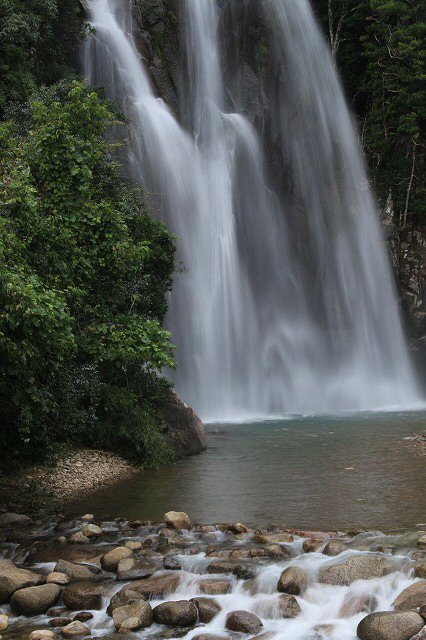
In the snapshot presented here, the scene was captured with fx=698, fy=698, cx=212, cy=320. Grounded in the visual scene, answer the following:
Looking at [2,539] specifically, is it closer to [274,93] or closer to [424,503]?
[424,503]

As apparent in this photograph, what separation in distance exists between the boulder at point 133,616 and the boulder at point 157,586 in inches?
13.5

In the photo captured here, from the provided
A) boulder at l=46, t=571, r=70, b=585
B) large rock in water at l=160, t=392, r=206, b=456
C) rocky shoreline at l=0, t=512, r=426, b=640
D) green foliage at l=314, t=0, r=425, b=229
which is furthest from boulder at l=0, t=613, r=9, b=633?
green foliage at l=314, t=0, r=425, b=229

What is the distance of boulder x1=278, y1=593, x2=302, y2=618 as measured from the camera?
6.81m

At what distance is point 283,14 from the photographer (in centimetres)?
3438

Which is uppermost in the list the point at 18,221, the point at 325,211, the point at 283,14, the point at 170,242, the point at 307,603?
the point at 283,14

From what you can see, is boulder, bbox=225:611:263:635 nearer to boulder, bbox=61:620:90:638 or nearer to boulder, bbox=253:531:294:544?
boulder, bbox=61:620:90:638

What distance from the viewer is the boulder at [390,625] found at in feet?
19.7

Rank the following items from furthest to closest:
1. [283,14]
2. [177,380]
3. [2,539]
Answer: [283,14] < [177,380] < [2,539]

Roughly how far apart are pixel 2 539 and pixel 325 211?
25180mm

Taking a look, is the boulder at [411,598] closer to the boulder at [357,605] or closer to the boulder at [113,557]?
the boulder at [357,605]

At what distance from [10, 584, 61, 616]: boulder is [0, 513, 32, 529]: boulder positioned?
2807 mm

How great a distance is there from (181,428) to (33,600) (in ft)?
29.1

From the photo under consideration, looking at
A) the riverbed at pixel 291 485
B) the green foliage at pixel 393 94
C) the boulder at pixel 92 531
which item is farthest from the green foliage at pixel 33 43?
the green foliage at pixel 393 94

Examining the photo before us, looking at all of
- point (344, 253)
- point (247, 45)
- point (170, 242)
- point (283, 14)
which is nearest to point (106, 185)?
point (170, 242)
